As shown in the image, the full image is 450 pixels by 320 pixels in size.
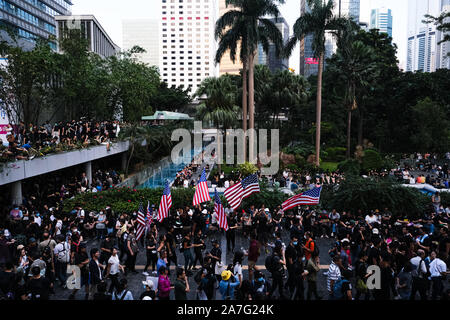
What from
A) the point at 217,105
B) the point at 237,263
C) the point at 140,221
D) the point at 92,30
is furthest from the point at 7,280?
the point at 92,30

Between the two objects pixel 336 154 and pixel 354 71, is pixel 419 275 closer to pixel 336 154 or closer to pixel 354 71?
pixel 336 154

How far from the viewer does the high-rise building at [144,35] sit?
553 feet

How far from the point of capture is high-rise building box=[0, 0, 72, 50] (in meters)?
62.1

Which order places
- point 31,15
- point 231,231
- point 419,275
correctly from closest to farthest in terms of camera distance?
1. point 419,275
2. point 231,231
3. point 31,15

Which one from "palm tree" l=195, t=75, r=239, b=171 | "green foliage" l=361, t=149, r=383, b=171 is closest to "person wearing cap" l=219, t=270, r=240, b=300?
"palm tree" l=195, t=75, r=239, b=171

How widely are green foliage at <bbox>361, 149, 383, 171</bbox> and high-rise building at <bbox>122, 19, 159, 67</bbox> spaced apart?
154m

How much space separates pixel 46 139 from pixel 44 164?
243cm

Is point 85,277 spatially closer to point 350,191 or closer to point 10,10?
point 350,191

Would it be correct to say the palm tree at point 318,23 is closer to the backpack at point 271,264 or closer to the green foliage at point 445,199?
the green foliage at point 445,199

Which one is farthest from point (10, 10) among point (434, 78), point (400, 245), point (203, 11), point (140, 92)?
point (203, 11)

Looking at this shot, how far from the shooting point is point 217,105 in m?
27.7

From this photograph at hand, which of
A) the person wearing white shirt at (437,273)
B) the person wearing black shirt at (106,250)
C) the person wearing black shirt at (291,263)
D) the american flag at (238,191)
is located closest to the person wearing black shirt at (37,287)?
the person wearing black shirt at (106,250)

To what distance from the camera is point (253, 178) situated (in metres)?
12.8
